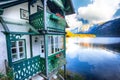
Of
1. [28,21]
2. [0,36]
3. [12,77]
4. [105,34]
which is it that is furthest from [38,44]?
[105,34]

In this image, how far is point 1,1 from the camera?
557cm

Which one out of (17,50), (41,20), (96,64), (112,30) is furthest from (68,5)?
(112,30)

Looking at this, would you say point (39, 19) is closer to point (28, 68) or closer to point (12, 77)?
point (28, 68)

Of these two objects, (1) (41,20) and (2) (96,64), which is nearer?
(1) (41,20)

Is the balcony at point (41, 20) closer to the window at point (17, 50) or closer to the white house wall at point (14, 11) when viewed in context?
the white house wall at point (14, 11)

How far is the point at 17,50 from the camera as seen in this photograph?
6613 mm

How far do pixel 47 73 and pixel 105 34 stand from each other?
17108cm

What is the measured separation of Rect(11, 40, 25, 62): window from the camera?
21.2ft

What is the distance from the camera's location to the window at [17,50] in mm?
6469

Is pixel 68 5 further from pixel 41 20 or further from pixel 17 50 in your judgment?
pixel 17 50

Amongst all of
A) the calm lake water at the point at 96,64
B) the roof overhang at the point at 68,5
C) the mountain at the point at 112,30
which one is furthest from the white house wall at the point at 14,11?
the mountain at the point at 112,30

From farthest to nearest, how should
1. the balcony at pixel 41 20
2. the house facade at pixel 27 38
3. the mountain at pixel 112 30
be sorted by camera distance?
the mountain at pixel 112 30 → the balcony at pixel 41 20 → the house facade at pixel 27 38

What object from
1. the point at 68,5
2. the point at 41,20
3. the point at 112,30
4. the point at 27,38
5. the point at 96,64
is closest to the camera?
the point at 41,20

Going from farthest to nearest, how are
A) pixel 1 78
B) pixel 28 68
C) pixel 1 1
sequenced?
pixel 28 68 → pixel 1 1 → pixel 1 78
